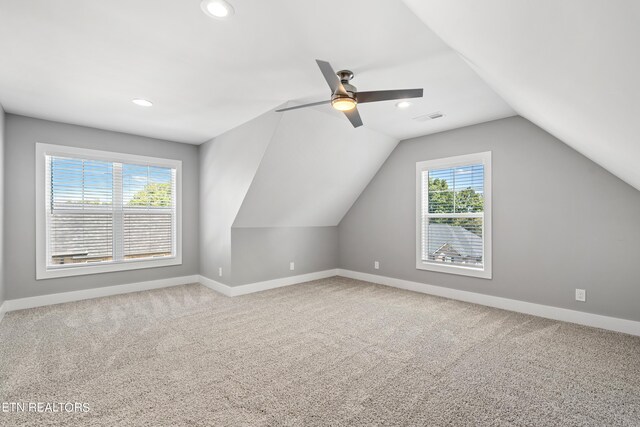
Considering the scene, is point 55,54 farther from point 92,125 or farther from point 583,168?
point 583,168

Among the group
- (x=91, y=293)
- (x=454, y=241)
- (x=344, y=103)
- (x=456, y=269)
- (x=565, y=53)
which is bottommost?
(x=91, y=293)

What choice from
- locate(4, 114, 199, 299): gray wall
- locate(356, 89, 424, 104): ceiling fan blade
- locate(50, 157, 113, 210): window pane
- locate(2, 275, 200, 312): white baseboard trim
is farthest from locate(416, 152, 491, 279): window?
locate(50, 157, 113, 210): window pane

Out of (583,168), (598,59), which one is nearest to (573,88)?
(598,59)

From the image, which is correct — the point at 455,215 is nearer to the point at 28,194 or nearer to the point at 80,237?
the point at 80,237

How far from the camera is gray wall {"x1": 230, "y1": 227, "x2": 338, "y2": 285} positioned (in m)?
4.50

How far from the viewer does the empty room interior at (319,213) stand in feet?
5.95

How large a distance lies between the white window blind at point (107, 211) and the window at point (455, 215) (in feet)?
13.3

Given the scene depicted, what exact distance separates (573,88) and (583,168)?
7.53ft

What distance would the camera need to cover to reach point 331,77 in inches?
86.5

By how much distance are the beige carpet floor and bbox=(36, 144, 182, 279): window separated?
2.51 ft

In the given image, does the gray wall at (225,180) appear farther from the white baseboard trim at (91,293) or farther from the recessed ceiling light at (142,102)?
the recessed ceiling light at (142,102)

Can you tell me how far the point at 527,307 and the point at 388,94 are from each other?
10.1ft

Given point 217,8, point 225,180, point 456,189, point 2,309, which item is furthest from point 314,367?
point 2,309

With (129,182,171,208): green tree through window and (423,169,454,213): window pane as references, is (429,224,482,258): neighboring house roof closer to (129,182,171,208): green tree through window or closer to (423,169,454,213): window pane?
(423,169,454,213): window pane
